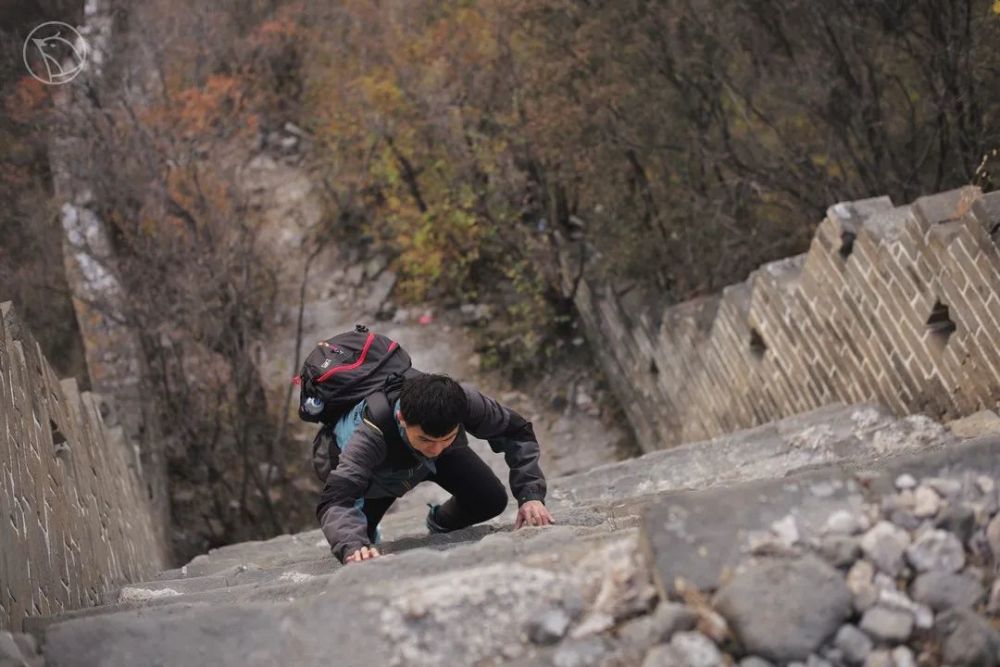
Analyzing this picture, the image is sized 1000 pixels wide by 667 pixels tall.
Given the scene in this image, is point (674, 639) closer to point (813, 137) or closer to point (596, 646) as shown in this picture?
point (596, 646)

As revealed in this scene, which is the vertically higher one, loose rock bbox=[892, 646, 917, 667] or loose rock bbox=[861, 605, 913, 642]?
loose rock bbox=[861, 605, 913, 642]

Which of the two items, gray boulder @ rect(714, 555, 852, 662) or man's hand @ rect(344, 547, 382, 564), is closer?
gray boulder @ rect(714, 555, 852, 662)

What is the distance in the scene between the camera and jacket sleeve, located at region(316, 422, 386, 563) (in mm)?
3787

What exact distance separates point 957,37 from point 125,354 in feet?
24.3

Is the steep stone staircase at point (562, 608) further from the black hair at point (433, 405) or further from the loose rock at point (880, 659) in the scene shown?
the black hair at point (433, 405)

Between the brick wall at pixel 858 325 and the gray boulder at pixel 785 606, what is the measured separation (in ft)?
9.08

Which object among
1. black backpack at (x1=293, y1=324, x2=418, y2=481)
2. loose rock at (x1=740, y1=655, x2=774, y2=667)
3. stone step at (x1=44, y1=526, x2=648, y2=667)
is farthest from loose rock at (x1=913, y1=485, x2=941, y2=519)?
black backpack at (x1=293, y1=324, x2=418, y2=481)

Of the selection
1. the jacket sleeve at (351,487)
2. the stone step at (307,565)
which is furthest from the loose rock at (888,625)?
the jacket sleeve at (351,487)

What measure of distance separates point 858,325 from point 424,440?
10.2 feet

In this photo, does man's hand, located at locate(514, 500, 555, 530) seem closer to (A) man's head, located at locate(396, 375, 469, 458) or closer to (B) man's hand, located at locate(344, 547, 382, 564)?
(A) man's head, located at locate(396, 375, 469, 458)

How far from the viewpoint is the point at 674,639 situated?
2395mm

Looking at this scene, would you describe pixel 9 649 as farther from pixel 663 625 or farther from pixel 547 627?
pixel 663 625

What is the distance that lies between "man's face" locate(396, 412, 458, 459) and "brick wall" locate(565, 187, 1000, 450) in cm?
262

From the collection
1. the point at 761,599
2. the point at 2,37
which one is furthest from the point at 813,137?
the point at 2,37
